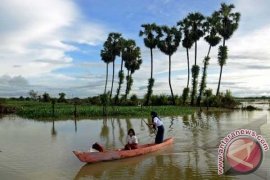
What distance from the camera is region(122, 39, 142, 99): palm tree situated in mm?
65312

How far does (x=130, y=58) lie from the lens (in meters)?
65.3

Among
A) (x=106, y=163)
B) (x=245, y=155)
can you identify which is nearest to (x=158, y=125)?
(x=106, y=163)

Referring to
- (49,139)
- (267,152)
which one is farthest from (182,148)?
(49,139)

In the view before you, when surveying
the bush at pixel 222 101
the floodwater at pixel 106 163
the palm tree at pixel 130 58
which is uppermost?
the palm tree at pixel 130 58

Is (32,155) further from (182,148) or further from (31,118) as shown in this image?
(31,118)

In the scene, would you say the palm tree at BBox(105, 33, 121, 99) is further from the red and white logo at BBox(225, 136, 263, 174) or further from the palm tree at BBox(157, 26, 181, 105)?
the red and white logo at BBox(225, 136, 263, 174)

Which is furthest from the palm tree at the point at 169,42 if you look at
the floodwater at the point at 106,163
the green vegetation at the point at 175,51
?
the floodwater at the point at 106,163

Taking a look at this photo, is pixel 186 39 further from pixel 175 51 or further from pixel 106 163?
pixel 106 163

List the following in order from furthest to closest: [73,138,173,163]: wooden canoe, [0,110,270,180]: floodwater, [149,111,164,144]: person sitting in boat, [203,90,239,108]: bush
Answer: [203,90,239,108]: bush → [149,111,164,144]: person sitting in boat → [73,138,173,163]: wooden canoe → [0,110,270,180]: floodwater

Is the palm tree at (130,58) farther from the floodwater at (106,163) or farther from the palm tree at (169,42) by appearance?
the floodwater at (106,163)

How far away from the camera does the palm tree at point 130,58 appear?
65.3 metres

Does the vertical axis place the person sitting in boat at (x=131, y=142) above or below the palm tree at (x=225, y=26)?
below

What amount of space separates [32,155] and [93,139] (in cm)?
572

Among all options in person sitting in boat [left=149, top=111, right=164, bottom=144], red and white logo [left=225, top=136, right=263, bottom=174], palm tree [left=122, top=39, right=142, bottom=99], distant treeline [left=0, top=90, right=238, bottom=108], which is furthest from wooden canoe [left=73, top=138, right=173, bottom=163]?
palm tree [left=122, top=39, right=142, bottom=99]
